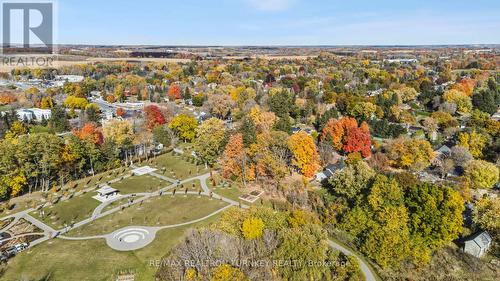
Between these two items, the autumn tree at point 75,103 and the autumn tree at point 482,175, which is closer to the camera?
the autumn tree at point 482,175

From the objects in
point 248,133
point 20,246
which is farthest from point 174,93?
point 20,246

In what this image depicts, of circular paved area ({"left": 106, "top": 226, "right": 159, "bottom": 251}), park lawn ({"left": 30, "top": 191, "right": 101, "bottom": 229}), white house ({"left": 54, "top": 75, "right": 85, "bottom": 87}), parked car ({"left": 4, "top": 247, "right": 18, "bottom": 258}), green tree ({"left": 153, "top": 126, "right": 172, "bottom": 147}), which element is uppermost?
white house ({"left": 54, "top": 75, "right": 85, "bottom": 87})

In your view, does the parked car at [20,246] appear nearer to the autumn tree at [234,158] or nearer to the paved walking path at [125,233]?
the paved walking path at [125,233]

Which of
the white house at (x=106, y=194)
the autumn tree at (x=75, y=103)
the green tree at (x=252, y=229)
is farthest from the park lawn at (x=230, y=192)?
the autumn tree at (x=75, y=103)

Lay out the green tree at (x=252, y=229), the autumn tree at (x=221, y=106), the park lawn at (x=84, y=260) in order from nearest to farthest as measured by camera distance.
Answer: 1. the green tree at (x=252, y=229)
2. the park lawn at (x=84, y=260)
3. the autumn tree at (x=221, y=106)

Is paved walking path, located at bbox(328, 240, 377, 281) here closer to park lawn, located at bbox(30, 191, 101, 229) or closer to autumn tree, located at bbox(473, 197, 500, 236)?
autumn tree, located at bbox(473, 197, 500, 236)

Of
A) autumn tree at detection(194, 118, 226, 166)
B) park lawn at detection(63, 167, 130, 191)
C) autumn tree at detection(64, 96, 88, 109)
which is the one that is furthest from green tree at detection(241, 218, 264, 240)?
autumn tree at detection(64, 96, 88, 109)

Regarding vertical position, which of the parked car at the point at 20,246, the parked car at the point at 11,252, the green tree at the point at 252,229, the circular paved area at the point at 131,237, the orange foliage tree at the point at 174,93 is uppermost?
the orange foliage tree at the point at 174,93
